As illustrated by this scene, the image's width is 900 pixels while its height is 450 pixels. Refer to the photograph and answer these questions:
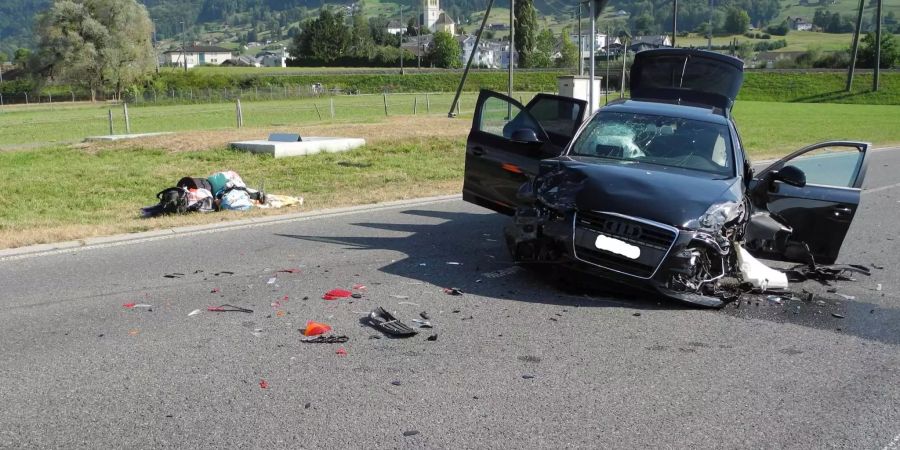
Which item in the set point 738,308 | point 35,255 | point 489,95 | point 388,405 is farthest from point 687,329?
point 35,255

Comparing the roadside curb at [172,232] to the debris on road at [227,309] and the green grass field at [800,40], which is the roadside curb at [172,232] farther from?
the green grass field at [800,40]

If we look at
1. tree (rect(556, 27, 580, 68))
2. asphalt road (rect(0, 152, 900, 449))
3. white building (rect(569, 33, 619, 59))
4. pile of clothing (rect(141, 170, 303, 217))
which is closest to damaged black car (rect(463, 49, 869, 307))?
asphalt road (rect(0, 152, 900, 449))

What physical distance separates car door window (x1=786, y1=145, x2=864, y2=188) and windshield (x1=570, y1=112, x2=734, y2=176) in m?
0.99

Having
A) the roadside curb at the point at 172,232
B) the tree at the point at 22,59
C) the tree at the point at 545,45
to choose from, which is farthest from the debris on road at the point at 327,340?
the tree at the point at 545,45

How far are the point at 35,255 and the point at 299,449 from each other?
206 inches

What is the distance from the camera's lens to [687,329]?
569 cm

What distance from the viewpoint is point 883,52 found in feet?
265

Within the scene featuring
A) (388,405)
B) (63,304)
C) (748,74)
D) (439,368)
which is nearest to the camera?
(388,405)

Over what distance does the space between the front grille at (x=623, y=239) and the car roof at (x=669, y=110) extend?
2.12 m

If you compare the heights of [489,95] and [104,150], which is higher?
[489,95]

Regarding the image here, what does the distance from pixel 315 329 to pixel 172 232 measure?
13.3 ft

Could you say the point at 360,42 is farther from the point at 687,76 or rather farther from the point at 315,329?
the point at 315,329

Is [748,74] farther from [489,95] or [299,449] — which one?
[299,449]

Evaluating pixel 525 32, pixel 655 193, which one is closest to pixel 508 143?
pixel 655 193
